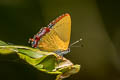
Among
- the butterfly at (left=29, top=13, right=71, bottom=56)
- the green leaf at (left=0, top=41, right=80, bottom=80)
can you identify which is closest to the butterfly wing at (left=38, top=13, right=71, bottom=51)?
the butterfly at (left=29, top=13, right=71, bottom=56)

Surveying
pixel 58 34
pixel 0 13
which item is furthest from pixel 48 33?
pixel 0 13

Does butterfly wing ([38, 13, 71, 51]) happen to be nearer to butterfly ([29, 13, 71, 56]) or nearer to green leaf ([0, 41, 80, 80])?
butterfly ([29, 13, 71, 56])

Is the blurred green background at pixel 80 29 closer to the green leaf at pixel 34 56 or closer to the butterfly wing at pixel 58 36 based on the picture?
the butterfly wing at pixel 58 36

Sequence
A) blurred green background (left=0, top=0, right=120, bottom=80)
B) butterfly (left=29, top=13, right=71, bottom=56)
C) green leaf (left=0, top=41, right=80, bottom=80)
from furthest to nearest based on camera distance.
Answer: blurred green background (left=0, top=0, right=120, bottom=80), butterfly (left=29, top=13, right=71, bottom=56), green leaf (left=0, top=41, right=80, bottom=80)

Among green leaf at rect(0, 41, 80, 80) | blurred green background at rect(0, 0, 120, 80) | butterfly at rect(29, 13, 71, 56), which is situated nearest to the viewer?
green leaf at rect(0, 41, 80, 80)

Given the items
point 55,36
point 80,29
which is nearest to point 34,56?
point 55,36

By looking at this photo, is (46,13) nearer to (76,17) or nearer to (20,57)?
(76,17)
